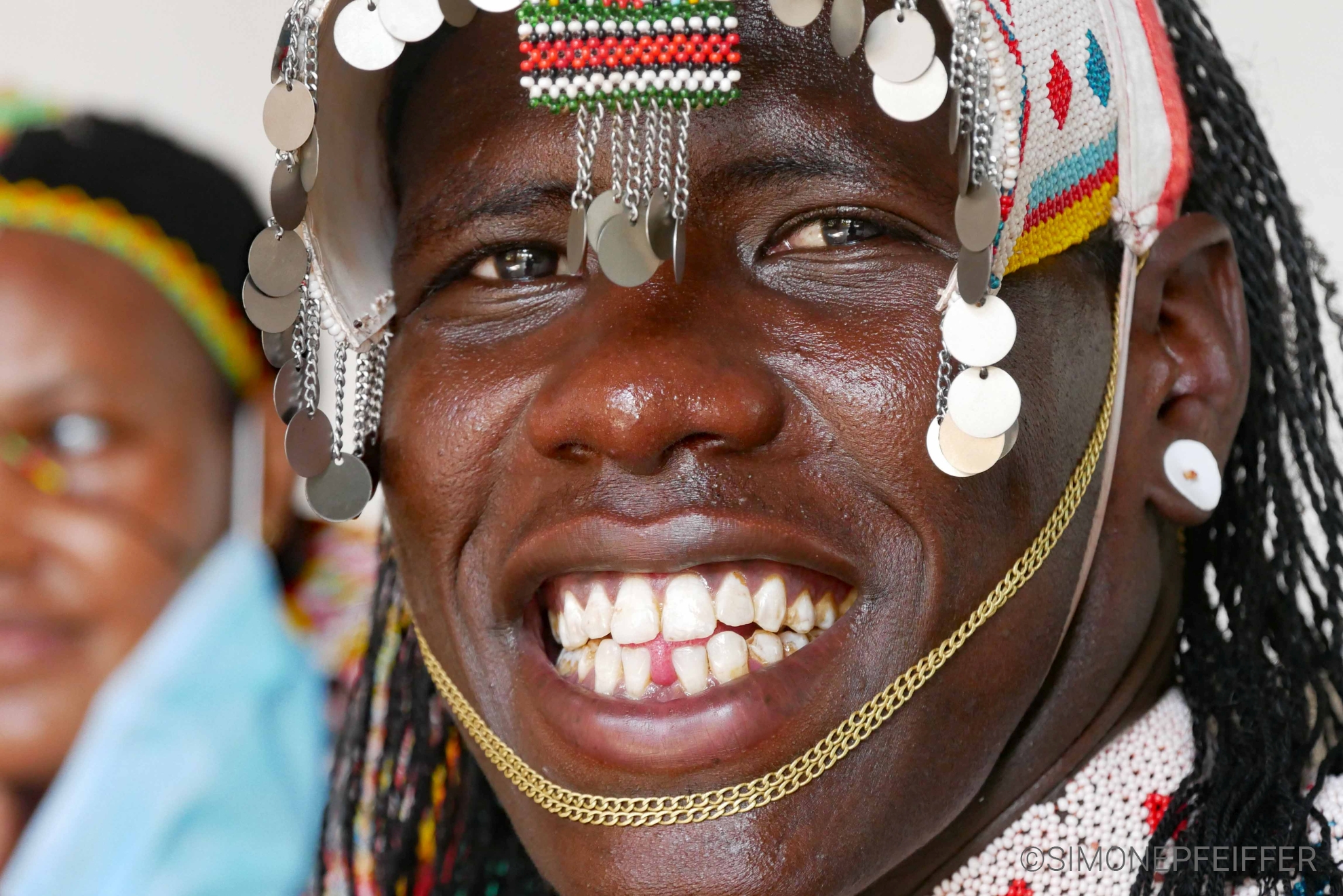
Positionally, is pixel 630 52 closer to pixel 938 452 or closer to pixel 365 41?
pixel 365 41

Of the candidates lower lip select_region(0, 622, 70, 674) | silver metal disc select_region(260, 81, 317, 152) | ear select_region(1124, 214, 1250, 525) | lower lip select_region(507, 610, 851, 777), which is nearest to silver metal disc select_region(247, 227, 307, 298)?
silver metal disc select_region(260, 81, 317, 152)

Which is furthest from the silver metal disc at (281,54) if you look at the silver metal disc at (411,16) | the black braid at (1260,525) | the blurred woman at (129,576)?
the blurred woman at (129,576)

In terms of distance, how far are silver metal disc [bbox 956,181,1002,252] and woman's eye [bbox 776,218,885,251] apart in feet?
0.61

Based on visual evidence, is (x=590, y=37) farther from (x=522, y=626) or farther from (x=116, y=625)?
(x=116, y=625)

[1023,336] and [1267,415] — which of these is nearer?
[1023,336]

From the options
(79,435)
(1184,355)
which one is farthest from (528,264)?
(79,435)

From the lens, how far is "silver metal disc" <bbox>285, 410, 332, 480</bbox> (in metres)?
1.60

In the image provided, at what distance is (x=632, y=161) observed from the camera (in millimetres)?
1444

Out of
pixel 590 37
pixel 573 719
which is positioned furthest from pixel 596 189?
pixel 573 719

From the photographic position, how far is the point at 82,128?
2.86 meters

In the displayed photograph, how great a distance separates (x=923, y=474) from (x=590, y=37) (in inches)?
20.3

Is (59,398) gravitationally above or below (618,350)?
above

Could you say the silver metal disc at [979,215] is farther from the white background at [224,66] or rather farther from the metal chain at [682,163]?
the white background at [224,66]

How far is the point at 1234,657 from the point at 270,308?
44.7 inches
